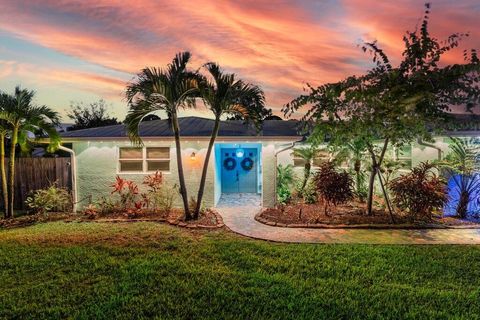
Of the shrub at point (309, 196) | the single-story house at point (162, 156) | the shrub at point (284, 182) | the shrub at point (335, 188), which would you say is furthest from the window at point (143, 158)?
the shrub at point (335, 188)

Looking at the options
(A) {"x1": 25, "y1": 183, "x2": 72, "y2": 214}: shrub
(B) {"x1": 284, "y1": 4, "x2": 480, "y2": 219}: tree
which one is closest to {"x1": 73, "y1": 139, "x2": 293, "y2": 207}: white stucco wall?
(A) {"x1": 25, "y1": 183, "x2": 72, "y2": 214}: shrub

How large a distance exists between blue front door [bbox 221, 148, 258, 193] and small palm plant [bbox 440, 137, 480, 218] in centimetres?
902

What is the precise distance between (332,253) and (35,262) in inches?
259

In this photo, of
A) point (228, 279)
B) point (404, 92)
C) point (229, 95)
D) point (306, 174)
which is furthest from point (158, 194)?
point (404, 92)

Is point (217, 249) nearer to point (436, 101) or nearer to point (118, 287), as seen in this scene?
point (118, 287)

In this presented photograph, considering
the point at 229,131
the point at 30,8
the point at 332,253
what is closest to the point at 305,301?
the point at 332,253

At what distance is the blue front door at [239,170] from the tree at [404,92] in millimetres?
7445

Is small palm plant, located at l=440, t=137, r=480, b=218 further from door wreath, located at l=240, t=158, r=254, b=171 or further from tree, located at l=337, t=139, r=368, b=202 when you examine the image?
door wreath, located at l=240, t=158, r=254, b=171

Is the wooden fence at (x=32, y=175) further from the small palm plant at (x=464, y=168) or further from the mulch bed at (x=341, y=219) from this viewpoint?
the small palm plant at (x=464, y=168)

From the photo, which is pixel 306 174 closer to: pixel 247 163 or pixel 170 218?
pixel 247 163

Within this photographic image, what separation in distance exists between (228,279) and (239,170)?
37.6 feet

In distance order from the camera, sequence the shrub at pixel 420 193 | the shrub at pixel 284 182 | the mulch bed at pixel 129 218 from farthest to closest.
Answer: the shrub at pixel 284 182
the mulch bed at pixel 129 218
the shrub at pixel 420 193

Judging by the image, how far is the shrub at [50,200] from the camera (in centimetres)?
1100

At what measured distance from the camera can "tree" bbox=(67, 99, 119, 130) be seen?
37.7 meters
